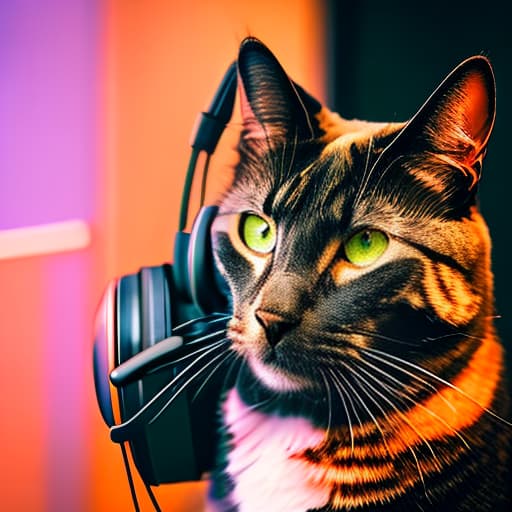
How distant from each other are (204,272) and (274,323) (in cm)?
13

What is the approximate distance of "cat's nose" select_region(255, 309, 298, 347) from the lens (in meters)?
0.73

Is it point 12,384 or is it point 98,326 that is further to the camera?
point 12,384

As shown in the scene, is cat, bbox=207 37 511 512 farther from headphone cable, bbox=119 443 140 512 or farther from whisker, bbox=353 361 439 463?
headphone cable, bbox=119 443 140 512

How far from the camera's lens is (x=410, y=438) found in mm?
765

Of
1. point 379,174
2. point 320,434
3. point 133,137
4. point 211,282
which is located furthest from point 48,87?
point 320,434

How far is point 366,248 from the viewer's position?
0.76 meters

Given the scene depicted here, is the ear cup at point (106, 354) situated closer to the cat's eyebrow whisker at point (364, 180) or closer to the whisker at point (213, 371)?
the whisker at point (213, 371)

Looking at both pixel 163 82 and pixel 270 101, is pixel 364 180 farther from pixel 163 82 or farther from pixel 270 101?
pixel 163 82

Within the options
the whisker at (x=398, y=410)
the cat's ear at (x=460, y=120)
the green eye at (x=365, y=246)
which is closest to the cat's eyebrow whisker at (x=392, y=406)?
the whisker at (x=398, y=410)

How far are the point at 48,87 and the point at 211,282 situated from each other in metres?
0.45

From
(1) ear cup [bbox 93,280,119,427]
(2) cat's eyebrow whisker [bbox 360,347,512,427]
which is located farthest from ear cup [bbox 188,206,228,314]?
(2) cat's eyebrow whisker [bbox 360,347,512,427]

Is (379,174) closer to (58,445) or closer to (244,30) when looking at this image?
(244,30)

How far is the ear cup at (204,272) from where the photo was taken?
2.60 feet

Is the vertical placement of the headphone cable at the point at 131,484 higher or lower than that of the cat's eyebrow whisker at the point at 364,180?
lower
